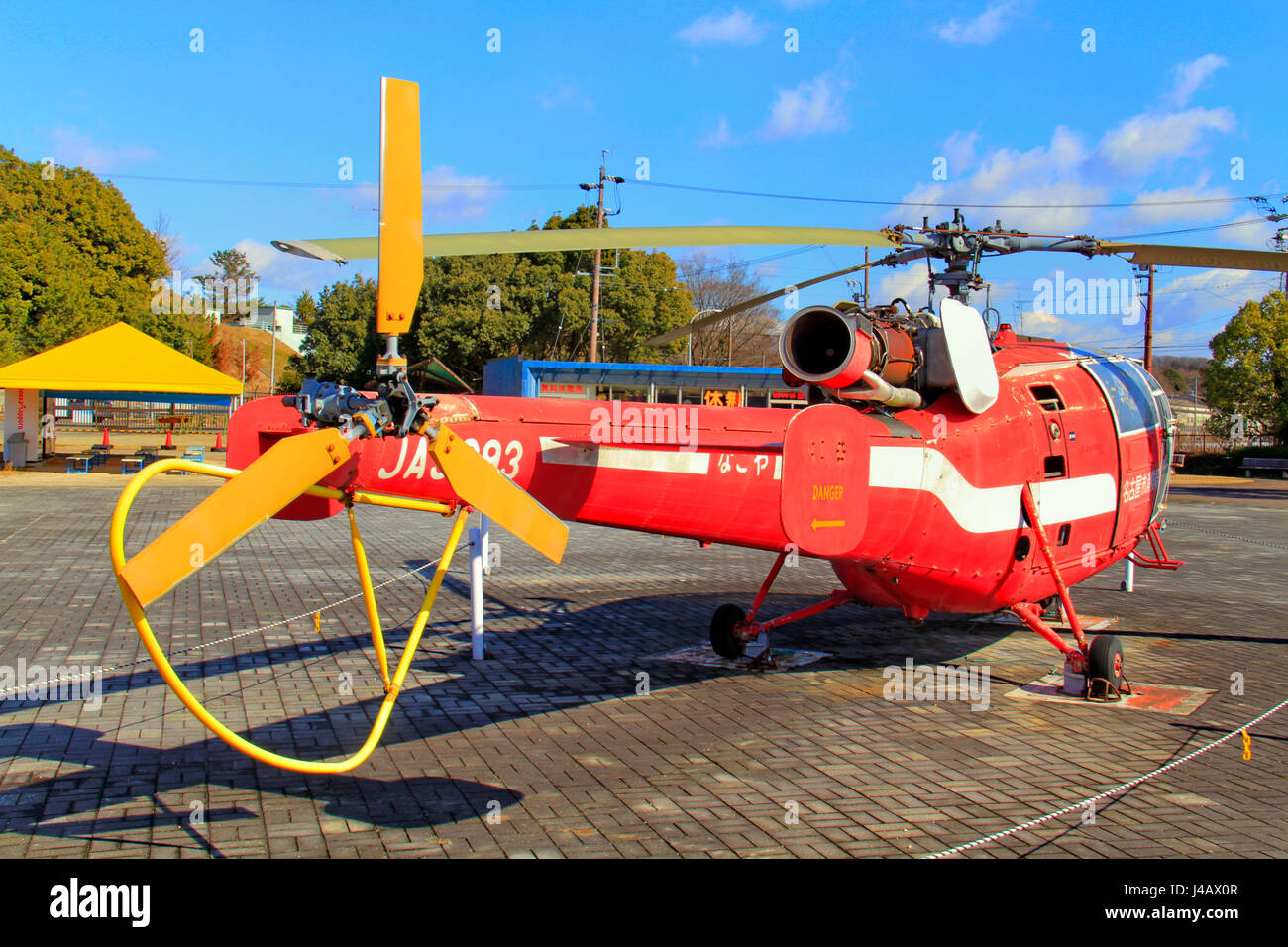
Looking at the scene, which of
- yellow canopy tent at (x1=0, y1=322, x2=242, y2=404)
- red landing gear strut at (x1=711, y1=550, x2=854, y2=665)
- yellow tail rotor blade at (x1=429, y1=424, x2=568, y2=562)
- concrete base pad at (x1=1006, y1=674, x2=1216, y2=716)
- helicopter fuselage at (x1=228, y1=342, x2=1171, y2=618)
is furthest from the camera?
yellow canopy tent at (x1=0, y1=322, x2=242, y2=404)

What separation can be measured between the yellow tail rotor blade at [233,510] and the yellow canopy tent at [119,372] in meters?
26.1

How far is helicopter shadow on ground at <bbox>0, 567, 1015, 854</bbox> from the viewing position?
584 centimetres

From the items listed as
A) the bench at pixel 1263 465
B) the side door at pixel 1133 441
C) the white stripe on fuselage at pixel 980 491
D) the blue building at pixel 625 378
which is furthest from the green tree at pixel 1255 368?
the white stripe on fuselage at pixel 980 491

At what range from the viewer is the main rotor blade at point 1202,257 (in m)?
8.13

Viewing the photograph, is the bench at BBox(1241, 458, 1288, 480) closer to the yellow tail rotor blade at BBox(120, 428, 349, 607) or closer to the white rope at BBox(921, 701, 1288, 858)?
the white rope at BBox(921, 701, 1288, 858)

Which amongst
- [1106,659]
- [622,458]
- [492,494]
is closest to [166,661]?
[492,494]

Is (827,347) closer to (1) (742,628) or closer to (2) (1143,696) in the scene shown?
(1) (742,628)

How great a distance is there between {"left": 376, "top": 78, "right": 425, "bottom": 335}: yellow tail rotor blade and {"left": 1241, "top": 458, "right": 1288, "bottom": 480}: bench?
50.6m

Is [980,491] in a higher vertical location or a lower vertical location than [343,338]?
lower

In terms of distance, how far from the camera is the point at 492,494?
5184 mm

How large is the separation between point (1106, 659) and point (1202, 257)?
3.81m

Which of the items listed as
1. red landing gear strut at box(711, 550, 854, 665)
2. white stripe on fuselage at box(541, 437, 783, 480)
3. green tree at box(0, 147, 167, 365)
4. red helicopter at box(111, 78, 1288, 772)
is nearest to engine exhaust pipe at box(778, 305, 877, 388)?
red helicopter at box(111, 78, 1288, 772)
